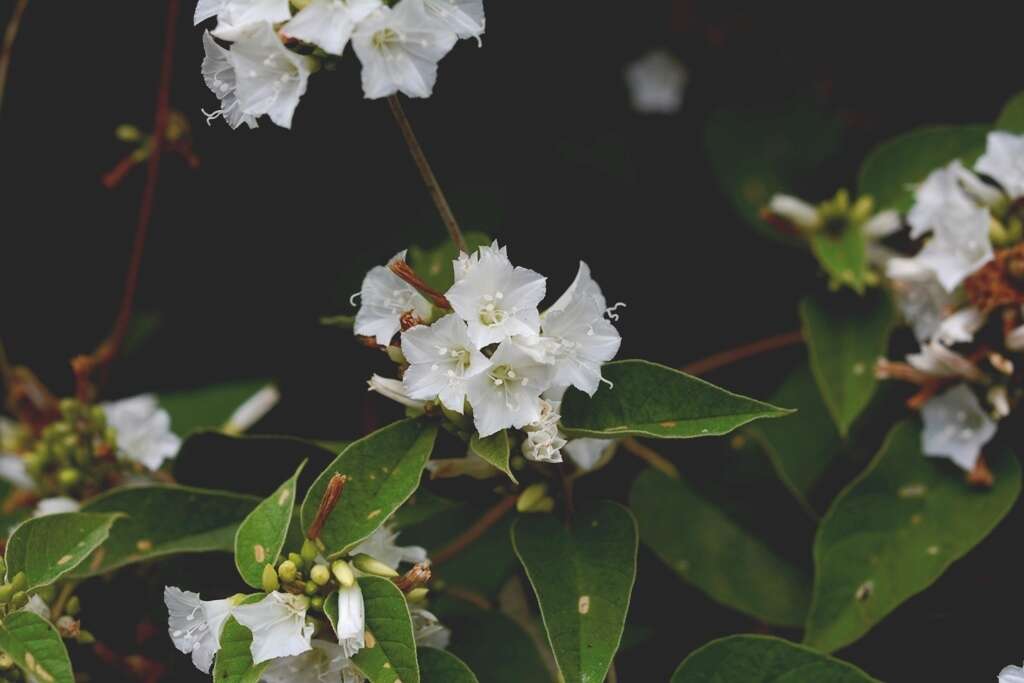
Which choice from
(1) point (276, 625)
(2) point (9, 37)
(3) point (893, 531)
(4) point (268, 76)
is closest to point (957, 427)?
(3) point (893, 531)

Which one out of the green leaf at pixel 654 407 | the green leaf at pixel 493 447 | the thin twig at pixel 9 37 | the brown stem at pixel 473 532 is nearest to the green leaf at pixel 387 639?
the green leaf at pixel 493 447

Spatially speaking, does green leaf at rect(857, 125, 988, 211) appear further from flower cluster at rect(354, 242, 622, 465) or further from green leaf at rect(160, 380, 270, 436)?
green leaf at rect(160, 380, 270, 436)

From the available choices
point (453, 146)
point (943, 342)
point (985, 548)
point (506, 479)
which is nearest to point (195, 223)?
point (453, 146)

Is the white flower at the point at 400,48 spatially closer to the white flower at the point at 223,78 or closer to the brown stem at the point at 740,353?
the white flower at the point at 223,78

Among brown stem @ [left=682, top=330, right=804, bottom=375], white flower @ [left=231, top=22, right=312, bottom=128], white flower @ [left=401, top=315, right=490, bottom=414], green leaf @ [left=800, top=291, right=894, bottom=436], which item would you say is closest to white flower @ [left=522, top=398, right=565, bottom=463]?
white flower @ [left=401, top=315, right=490, bottom=414]

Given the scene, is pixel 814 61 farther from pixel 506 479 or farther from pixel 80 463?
pixel 80 463
